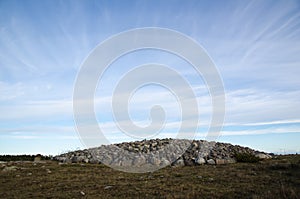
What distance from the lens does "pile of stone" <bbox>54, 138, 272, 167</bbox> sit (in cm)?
1884

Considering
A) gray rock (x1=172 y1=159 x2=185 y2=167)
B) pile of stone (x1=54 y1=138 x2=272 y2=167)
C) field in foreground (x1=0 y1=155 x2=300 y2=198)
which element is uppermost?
pile of stone (x1=54 y1=138 x2=272 y2=167)

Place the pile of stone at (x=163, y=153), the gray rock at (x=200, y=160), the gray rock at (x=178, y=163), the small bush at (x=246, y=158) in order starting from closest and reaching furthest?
the gray rock at (x=178, y=163) < the gray rock at (x=200, y=160) < the small bush at (x=246, y=158) < the pile of stone at (x=163, y=153)

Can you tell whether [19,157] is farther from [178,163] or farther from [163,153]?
[178,163]

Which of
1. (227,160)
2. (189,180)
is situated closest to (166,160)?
(227,160)

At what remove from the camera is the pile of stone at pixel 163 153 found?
18.8 m

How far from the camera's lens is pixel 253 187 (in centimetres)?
923

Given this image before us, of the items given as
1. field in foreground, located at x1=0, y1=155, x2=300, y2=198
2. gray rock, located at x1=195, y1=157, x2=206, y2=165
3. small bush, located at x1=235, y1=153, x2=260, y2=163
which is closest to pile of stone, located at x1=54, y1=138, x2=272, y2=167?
gray rock, located at x1=195, y1=157, x2=206, y2=165

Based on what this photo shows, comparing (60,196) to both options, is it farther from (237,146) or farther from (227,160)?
(237,146)

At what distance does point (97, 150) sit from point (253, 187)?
58.3ft

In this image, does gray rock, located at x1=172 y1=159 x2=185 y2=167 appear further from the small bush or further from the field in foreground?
the field in foreground

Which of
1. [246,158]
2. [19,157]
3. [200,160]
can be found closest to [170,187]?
[200,160]

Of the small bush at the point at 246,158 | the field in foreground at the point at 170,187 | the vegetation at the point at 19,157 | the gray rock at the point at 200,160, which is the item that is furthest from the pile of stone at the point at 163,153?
the field in foreground at the point at 170,187

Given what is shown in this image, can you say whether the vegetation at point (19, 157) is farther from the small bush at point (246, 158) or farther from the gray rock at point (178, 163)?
the small bush at point (246, 158)

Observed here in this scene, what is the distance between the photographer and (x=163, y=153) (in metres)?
21.2
